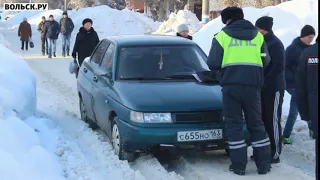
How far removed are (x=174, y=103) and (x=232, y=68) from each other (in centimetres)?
84

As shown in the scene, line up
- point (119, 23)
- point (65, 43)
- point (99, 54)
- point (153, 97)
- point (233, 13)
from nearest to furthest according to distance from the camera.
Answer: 1. point (233, 13)
2. point (153, 97)
3. point (99, 54)
4. point (65, 43)
5. point (119, 23)

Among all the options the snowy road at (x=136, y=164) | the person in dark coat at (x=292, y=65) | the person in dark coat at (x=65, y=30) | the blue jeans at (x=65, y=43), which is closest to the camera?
the snowy road at (x=136, y=164)

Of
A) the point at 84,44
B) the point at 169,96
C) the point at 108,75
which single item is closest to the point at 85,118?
the point at 108,75

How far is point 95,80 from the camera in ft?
26.4

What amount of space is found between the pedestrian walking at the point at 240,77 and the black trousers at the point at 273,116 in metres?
0.51

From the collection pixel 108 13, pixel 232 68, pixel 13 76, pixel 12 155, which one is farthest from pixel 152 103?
pixel 108 13

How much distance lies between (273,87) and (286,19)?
10.5 meters

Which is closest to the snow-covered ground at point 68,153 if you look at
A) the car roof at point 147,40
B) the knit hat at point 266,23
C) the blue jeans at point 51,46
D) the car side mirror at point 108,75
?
the car side mirror at point 108,75

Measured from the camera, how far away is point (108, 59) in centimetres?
797

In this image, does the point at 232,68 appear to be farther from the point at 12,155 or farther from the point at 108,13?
the point at 108,13

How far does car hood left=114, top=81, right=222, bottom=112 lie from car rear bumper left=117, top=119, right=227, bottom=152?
0.22 metres

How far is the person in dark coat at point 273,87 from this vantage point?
21.6 feet

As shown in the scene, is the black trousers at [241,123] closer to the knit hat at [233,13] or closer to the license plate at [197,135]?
the license plate at [197,135]

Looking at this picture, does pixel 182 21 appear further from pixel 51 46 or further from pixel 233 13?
pixel 233 13
